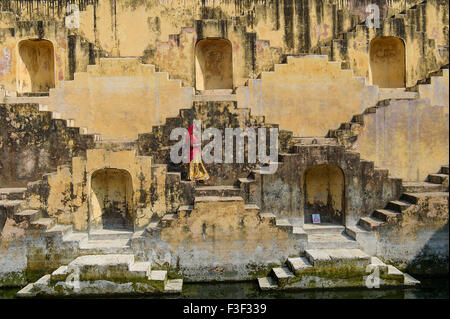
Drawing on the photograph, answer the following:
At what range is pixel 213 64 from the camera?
15.0 m

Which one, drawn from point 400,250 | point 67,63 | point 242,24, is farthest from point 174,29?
point 400,250

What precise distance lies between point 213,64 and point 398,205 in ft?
29.1

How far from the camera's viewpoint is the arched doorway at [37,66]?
14320 mm

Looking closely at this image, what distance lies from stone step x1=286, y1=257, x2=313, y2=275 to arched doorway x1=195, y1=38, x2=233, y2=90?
759 cm

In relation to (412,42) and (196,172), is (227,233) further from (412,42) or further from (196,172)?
(412,42)

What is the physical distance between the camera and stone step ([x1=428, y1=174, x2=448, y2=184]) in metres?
11.0

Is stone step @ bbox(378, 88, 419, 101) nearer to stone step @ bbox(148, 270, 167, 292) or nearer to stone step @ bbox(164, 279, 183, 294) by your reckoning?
stone step @ bbox(164, 279, 183, 294)

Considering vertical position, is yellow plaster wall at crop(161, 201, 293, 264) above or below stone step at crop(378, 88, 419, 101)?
below

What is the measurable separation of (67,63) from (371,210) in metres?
11.8

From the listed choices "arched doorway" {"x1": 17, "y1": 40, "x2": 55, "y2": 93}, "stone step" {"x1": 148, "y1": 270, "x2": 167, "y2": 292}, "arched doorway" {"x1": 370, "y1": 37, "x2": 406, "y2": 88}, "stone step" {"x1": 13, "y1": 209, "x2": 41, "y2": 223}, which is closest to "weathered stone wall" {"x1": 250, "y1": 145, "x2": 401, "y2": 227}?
"stone step" {"x1": 148, "y1": 270, "x2": 167, "y2": 292}

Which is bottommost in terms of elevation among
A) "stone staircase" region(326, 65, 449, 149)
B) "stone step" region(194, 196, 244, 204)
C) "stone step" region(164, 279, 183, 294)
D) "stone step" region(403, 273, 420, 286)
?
"stone step" region(403, 273, 420, 286)

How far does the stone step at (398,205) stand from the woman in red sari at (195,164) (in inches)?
207

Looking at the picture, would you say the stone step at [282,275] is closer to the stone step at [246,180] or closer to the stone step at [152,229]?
the stone step at [246,180]

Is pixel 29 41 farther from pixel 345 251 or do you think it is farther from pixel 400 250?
pixel 400 250
